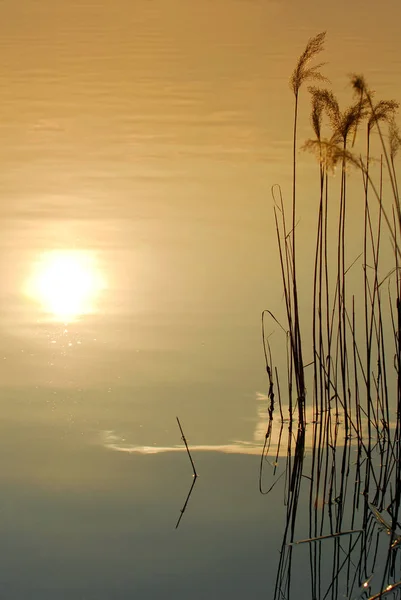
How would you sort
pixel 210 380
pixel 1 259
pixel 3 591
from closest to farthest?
pixel 3 591 < pixel 210 380 < pixel 1 259

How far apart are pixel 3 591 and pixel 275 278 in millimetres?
3010

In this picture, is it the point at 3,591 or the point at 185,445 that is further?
the point at 185,445

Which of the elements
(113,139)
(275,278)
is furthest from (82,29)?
(275,278)

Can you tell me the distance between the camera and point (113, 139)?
7938mm

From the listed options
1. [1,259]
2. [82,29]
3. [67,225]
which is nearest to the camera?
[1,259]

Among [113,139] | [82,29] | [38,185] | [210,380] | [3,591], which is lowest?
[3,591]

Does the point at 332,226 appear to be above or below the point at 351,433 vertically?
above

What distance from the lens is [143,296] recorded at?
5055mm

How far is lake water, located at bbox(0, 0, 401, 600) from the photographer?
104 inches

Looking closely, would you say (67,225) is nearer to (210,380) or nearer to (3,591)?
(210,380)

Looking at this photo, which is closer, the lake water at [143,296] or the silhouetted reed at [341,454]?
the silhouetted reed at [341,454]

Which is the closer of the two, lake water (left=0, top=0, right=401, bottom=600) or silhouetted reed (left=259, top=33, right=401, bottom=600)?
silhouetted reed (left=259, top=33, right=401, bottom=600)

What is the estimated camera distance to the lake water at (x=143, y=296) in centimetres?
263

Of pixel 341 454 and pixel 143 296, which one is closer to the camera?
pixel 341 454
